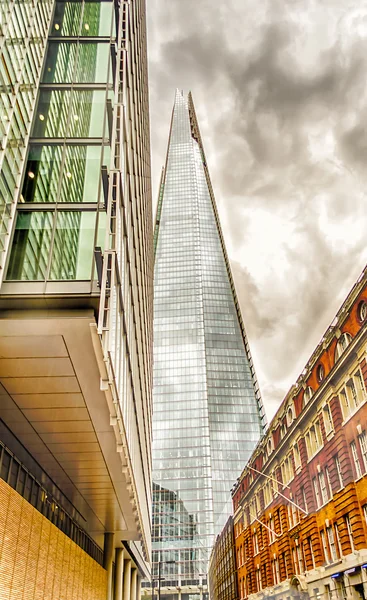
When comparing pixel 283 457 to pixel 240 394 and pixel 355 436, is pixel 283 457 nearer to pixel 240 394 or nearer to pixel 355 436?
pixel 355 436

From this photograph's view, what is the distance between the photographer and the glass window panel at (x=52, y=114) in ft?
64.2

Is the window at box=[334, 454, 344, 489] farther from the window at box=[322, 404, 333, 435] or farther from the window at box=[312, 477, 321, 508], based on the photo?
the window at box=[312, 477, 321, 508]

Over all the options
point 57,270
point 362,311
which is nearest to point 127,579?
point 362,311

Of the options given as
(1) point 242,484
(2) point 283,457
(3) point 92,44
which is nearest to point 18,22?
(3) point 92,44

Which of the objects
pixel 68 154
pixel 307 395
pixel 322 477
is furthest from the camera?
pixel 307 395

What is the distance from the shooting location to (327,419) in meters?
36.5

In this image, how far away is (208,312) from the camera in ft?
634

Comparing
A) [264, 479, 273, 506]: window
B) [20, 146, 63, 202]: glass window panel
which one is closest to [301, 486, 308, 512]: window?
[264, 479, 273, 506]: window

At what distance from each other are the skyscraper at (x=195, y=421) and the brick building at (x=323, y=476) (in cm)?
8900

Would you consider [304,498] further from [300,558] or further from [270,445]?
[270,445]

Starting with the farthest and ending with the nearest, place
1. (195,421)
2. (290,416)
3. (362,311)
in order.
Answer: (195,421)
(290,416)
(362,311)

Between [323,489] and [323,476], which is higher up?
[323,476]

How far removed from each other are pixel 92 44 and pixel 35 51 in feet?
11.2

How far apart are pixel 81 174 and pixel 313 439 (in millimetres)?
29482
